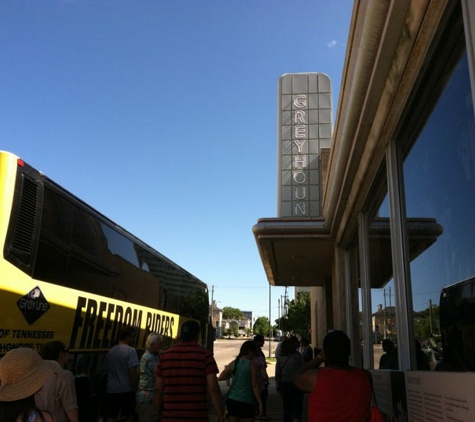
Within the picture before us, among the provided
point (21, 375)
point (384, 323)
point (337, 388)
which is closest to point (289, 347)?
point (384, 323)

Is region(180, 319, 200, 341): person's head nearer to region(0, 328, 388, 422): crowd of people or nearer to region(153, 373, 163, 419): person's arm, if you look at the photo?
region(0, 328, 388, 422): crowd of people

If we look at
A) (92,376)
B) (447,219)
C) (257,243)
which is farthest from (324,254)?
(447,219)

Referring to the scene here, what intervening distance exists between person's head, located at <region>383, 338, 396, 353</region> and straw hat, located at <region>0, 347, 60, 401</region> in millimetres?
3874

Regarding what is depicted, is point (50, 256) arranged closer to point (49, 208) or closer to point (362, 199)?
point (49, 208)

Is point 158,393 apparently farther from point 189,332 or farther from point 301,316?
point 301,316

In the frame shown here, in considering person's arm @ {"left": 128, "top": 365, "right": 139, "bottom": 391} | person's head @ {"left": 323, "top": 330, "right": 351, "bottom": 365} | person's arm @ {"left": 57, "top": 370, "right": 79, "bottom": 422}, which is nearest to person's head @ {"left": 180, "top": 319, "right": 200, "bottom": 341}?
person's arm @ {"left": 57, "top": 370, "right": 79, "bottom": 422}

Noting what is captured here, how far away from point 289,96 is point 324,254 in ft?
41.4

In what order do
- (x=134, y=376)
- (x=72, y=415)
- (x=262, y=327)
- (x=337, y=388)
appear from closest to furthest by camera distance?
(x=337, y=388)
(x=72, y=415)
(x=134, y=376)
(x=262, y=327)

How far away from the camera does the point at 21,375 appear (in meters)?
2.49

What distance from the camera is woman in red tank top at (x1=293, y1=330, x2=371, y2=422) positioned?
3.03m

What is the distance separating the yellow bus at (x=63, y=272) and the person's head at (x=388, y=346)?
12.7ft

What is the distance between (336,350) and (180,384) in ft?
5.95

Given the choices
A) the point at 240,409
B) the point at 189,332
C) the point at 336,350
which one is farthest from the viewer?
the point at 240,409

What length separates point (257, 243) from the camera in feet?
40.4
